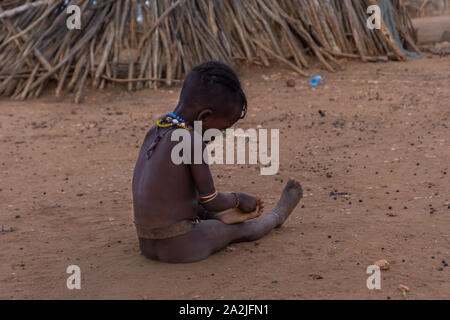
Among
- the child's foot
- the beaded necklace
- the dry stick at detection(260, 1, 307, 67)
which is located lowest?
the child's foot

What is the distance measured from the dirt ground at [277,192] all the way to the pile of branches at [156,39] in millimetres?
415

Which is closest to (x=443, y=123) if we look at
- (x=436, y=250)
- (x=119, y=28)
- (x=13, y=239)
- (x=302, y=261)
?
(x=436, y=250)

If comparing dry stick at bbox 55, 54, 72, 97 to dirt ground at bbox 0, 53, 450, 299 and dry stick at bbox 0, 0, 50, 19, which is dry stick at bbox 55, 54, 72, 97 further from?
dry stick at bbox 0, 0, 50, 19

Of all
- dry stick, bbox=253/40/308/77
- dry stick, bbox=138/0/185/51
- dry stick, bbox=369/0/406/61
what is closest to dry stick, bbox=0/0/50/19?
dry stick, bbox=138/0/185/51

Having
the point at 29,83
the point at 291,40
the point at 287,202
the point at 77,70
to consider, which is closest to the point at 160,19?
the point at 77,70

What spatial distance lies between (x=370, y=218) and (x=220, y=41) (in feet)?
16.4

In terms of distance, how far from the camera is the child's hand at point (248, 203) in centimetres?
277

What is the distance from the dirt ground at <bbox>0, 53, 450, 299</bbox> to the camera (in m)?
2.47

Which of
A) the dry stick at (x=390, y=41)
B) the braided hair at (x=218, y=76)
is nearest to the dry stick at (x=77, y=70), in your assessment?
the dry stick at (x=390, y=41)

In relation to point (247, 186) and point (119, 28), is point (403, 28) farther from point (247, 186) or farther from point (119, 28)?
point (247, 186)

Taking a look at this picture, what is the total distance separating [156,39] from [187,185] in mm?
5168

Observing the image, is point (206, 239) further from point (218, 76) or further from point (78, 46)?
point (78, 46)

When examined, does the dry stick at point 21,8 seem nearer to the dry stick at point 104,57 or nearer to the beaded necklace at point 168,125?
the dry stick at point 104,57

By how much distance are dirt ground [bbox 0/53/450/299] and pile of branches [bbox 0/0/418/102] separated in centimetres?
42
